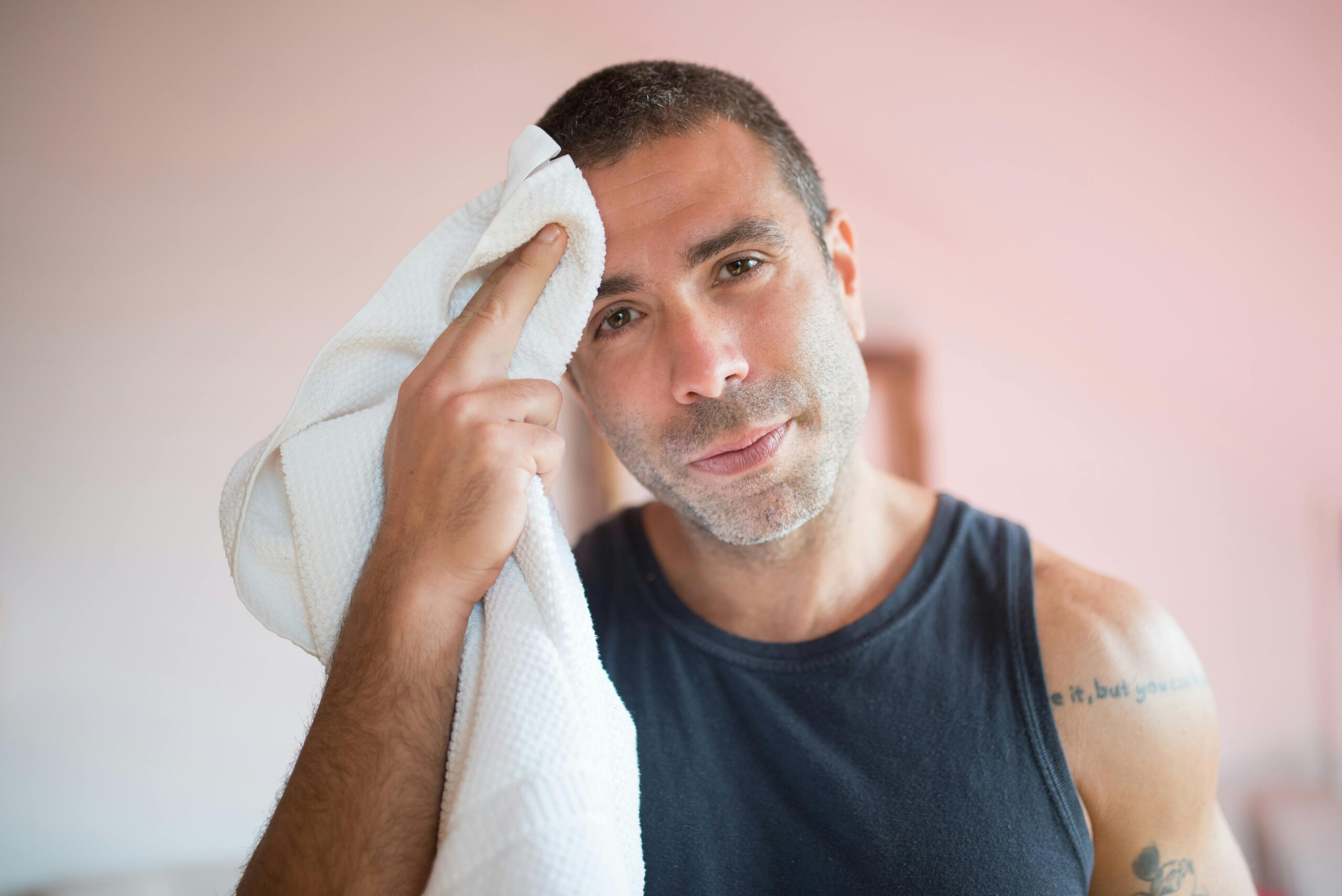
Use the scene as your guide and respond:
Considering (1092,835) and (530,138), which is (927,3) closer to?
(530,138)

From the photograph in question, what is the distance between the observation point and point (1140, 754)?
98 cm

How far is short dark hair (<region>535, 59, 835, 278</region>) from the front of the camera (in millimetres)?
1078

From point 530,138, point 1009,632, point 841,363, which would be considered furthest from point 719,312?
point 1009,632

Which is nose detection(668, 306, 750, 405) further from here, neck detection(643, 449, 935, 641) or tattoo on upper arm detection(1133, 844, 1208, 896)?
tattoo on upper arm detection(1133, 844, 1208, 896)

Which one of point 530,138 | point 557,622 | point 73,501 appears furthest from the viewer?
point 73,501

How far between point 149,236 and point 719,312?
1.40 meters

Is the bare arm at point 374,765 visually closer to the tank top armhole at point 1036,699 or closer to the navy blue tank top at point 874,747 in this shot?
the navy blue tank top at point 874,747

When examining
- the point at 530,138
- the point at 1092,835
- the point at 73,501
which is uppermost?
the point at 73,501

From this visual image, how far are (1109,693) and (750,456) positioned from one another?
54 centimetres

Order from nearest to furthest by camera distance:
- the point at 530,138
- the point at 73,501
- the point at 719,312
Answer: the point at 530,138, the point at 719,312, the point at 73,501

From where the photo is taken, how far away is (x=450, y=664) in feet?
2.74

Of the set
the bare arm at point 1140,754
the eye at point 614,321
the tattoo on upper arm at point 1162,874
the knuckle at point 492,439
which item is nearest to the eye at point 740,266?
the eye at point 614,321

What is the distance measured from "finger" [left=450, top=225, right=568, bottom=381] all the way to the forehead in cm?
13

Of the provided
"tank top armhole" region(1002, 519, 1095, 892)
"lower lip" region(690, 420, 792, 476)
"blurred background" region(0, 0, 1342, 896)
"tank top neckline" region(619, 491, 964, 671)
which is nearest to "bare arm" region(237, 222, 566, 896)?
"lower lip" region(690, 420, 792, 476)
